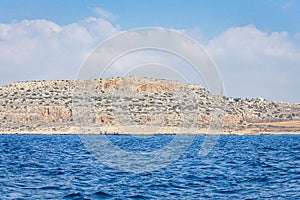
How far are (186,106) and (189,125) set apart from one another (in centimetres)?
859

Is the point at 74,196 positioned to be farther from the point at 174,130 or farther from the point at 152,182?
the point at 174,130

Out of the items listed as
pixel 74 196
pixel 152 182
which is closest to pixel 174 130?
pixel 152 182

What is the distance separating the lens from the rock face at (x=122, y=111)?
17375cm

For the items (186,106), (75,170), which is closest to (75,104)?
(186,106)

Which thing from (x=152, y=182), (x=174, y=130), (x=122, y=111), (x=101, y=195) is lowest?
(x=101, y=195)

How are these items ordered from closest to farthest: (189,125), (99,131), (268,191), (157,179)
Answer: (268,191)
(157,179)
(99,131)
(189,125)

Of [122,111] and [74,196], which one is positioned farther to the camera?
[122,111]

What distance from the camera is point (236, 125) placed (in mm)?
191250

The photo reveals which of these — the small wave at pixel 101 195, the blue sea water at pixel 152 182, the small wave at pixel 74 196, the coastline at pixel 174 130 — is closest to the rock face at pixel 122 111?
the coastline at pixel 174 130

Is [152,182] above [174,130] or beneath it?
beneath

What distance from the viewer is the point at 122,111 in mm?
184500

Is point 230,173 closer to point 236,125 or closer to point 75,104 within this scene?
point 75,104

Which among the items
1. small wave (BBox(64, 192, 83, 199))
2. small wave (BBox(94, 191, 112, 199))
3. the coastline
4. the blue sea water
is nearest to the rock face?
the coastline

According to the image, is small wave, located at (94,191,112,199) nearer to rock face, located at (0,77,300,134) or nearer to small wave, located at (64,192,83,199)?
small wave, located at (64,192,83,199)
